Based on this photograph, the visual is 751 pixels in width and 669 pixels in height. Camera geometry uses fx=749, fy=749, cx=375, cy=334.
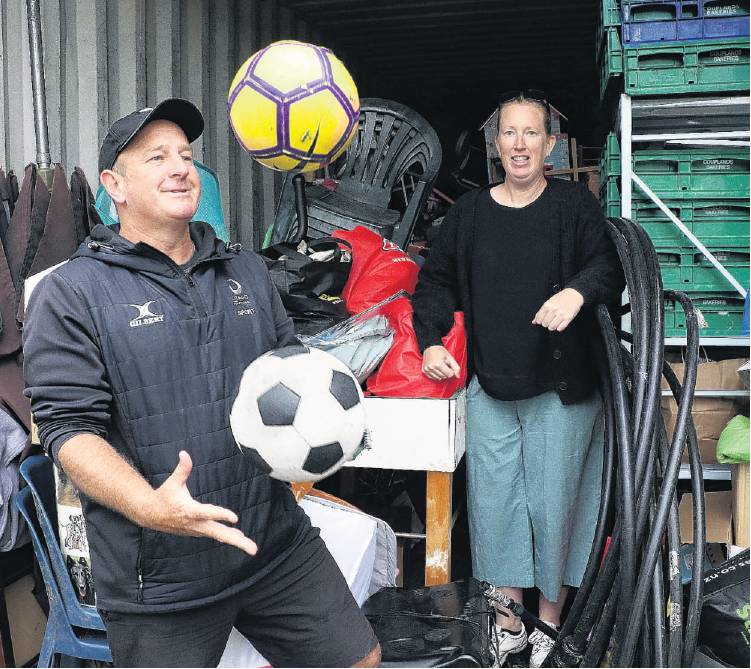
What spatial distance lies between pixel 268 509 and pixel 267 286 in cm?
63

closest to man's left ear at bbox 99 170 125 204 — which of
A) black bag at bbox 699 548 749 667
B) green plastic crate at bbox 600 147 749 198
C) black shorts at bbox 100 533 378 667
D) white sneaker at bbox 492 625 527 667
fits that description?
black shorts at bbox 100 533 378 667

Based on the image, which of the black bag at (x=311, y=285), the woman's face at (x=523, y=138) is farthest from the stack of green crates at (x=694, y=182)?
the black bag at (x=311, y=285)

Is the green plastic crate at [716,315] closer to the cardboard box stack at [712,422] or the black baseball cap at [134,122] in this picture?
the cardboard box stack at [712,422]

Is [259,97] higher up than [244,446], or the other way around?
[259,97]

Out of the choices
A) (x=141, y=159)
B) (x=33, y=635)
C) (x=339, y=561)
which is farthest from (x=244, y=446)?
(x=33, y=635)

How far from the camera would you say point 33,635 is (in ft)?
10.2

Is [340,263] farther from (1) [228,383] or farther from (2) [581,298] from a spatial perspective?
(1) [228,383]

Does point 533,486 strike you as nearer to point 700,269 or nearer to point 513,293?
point 513,293

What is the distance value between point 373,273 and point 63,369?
6.39 feet

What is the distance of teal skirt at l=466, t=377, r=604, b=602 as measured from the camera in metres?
2.90

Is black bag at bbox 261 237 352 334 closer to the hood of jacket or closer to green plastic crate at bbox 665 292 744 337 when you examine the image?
the hood of jacket

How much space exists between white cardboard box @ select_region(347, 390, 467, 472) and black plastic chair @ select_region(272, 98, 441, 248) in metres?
1.63

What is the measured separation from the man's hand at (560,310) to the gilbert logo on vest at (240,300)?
114 centimetres

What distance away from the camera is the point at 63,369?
1.71m
